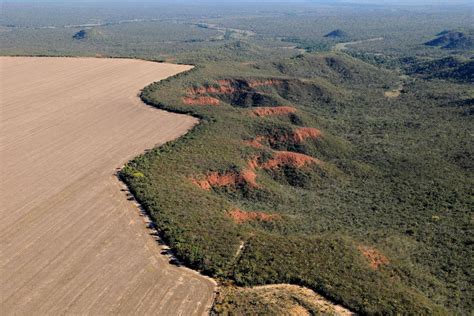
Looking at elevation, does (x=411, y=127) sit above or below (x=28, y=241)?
below

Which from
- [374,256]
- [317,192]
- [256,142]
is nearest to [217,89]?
[256,142]

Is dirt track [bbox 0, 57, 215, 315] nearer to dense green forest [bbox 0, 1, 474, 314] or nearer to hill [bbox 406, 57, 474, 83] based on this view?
dense green forest [bbox 0, 1, 474, 314]

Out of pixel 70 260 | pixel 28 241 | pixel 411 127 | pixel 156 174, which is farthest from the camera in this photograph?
pixel 411 127

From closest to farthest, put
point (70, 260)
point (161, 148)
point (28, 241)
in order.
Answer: point (70, 260) → point (28, 241) → point (161, 148)

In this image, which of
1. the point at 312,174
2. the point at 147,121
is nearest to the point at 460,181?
the point at 312,174

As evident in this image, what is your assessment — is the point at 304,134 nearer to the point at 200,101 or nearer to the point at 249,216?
the point at 200,101

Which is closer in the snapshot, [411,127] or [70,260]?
[70,260]

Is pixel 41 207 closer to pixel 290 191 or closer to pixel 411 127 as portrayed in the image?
pixel 290 191

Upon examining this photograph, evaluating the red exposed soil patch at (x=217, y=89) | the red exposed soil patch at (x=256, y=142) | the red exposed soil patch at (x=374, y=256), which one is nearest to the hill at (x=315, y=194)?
the red exposed soil patch at (x=374, y=256)
